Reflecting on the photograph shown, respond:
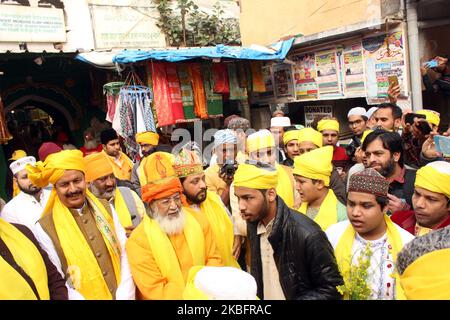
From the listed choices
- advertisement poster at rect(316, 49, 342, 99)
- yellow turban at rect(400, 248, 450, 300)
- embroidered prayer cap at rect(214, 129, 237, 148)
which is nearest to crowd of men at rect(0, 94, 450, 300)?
yellow turban at rect(400, 248, 450, 300)

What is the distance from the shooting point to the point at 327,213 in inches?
116

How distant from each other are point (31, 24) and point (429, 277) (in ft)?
26.5

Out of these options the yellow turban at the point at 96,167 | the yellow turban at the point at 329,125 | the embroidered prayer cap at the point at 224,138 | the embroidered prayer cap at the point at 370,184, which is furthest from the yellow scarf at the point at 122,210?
the yellow turban at the point at 329,125

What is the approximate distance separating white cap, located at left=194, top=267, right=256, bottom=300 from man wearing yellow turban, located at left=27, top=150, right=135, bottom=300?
1212 millimetres

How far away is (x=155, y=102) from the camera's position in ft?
23.7

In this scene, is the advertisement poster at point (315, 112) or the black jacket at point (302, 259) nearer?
the black jacket at point (302, 259)

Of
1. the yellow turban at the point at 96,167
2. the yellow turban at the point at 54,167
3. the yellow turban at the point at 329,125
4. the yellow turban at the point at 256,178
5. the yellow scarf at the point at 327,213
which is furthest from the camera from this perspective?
the yellow turban at the point at 329,125

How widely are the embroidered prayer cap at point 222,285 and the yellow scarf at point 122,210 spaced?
6.95 feet

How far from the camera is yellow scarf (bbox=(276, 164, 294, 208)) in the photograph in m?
3.70

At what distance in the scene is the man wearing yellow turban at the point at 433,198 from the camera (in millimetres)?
2367

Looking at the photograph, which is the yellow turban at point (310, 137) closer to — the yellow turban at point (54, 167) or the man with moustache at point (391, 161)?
the man with moustache at point (391, 161)

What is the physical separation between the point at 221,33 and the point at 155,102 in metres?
3.78
